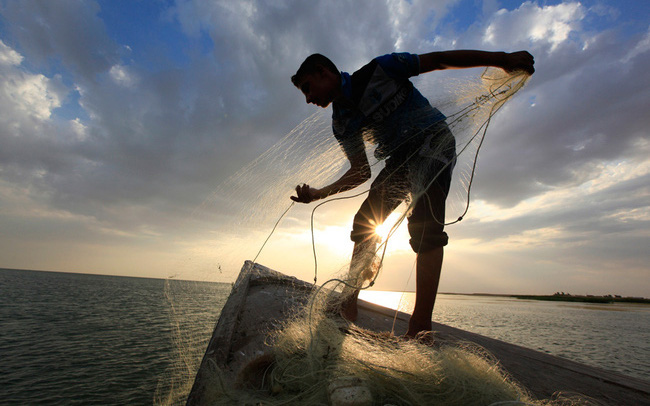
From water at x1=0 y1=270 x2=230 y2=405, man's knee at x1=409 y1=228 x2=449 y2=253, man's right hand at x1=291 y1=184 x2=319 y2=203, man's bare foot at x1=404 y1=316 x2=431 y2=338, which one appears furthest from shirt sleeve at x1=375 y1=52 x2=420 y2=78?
water at x1=0 y1=270 x2=230 y2=405

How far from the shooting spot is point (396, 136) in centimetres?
226

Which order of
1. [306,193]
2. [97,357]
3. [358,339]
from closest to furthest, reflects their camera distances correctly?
[358,339], [306,193], [97,357]

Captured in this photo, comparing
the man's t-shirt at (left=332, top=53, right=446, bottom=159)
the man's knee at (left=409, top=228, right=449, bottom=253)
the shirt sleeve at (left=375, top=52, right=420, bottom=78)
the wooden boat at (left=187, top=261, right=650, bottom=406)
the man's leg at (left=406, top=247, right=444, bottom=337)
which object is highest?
the shirt sleeve at (left=375, top=52, right=420, bottom=78)

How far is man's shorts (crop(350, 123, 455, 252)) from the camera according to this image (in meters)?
2.07

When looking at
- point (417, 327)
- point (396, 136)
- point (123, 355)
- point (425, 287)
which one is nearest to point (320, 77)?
point (396, 136)

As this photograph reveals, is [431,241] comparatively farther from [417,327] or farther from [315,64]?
[315,64]

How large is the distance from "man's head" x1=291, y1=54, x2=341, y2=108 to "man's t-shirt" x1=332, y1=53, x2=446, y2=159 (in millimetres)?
71

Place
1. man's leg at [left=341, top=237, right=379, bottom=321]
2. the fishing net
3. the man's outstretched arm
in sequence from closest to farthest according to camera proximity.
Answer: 1. the fishing net
2. man's leg at [left=341, top=237, right=379, bottom=321]
3. the man's outstretched arm

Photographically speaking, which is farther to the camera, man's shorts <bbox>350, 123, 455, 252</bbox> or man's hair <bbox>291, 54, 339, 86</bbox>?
man's hair <bbox>291, 54, 339, 86</bbox>

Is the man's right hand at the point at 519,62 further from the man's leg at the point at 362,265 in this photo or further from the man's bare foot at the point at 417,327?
the man's bare foot at the point at 417,327

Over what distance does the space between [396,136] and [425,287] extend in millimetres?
1145

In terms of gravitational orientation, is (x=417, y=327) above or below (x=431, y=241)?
below

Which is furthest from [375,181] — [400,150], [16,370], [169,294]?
[16,370]

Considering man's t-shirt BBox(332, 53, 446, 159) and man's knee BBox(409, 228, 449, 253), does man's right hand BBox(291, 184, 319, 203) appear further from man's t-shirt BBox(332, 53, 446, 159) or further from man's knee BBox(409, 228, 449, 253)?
man's knee BBox(409, 228, 449, 253)
